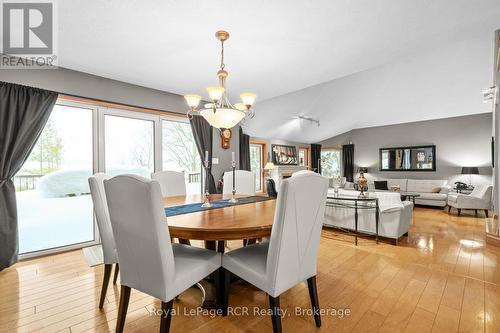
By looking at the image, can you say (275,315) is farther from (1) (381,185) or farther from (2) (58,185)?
(1) (381,185)

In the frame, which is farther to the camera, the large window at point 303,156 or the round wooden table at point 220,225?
the large window at point 303,156

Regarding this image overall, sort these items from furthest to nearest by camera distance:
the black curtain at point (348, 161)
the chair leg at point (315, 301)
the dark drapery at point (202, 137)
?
the black curtain at point (348, 161) → the dark drapery at point (202, 137) → the chair leg at point (315, 301)

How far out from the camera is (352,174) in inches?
330

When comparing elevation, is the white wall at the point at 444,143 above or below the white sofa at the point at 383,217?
above

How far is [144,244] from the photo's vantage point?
1.29 metres

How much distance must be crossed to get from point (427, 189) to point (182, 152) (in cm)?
658

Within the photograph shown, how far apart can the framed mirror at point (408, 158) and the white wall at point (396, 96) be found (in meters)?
0.92

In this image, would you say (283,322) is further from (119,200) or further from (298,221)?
(119,200)

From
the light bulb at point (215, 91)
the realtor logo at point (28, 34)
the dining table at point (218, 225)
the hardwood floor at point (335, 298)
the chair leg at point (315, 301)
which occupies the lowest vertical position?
the hardwood floor at point (335, 298)

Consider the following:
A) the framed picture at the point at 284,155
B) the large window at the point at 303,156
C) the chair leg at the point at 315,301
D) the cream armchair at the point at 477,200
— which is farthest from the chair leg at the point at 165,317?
the large window at the point at 303,156

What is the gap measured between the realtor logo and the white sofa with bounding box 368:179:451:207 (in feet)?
24.7

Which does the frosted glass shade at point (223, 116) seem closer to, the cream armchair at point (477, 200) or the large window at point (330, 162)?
the cream armchair at point (477, 200)

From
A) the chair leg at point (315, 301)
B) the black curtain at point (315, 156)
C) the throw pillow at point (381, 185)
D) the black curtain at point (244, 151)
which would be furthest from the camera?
the black curtain at point (315, 156)

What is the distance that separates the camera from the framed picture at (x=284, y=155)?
7.54 meters
